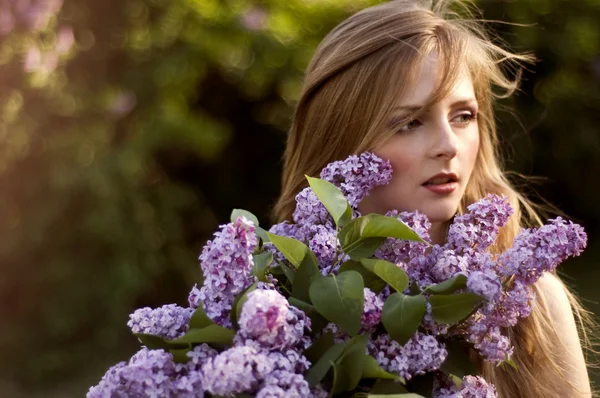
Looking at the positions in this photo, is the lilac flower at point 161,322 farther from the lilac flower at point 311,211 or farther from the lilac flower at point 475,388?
the lilac flower at point 475,388

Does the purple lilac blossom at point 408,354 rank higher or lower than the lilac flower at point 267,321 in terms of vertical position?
lower

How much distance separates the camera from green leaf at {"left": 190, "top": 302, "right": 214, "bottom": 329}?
1.50 m

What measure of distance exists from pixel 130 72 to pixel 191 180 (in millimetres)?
665

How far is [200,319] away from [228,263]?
0.10 meters

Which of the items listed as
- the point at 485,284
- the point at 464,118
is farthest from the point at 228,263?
the point at 464,118

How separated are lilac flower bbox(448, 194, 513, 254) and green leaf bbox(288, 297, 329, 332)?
33 centimetres

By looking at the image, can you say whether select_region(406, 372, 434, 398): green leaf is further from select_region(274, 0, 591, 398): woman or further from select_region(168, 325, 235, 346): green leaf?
select_region(274, 0, 591, 398): woman

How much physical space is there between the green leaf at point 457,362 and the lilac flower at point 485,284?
0.13 metres

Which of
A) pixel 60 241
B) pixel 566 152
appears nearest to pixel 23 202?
pixel 60 241

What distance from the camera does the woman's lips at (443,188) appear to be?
2.10 m

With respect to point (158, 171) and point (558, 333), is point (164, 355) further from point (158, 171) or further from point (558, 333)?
point (158, 171)

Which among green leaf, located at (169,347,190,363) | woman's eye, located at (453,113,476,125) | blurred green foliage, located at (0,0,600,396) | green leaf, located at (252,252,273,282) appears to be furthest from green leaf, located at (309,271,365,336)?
blurred green foliage, located at (0,0,600,396)

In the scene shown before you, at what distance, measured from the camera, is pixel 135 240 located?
4.41m

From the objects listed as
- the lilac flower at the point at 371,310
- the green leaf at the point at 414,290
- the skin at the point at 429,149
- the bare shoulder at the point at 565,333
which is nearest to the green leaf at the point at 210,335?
the lilac flower at the point at 371,310
